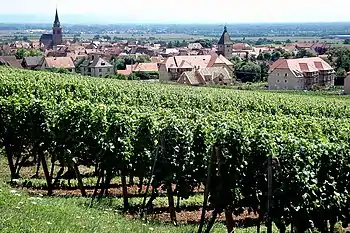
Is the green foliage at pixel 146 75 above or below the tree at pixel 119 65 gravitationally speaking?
below

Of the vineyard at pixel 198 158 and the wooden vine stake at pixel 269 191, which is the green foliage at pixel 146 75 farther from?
the wooden vine stake at pixel 269 191

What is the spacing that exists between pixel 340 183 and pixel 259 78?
102037mm

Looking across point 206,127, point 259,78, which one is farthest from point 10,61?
point 206,127

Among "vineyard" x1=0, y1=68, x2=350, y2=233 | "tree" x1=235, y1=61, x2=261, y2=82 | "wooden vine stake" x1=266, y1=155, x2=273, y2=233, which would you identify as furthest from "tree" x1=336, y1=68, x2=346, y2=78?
"wooden vine stake" x1=266, y1=155, x2=273, y2=233

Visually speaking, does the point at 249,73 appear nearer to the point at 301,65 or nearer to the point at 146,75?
the point at 301,65

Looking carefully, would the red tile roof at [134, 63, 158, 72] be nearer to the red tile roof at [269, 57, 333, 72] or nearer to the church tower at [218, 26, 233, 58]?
the red tile roof at [269, 57, 333, 72]

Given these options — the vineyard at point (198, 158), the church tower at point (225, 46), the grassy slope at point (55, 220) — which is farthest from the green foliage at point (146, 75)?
the grassy slope at point (55, 220)

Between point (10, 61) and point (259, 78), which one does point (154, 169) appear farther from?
point (259, 78)

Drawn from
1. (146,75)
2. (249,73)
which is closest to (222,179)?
(249,73)

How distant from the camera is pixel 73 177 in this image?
18.3 meters

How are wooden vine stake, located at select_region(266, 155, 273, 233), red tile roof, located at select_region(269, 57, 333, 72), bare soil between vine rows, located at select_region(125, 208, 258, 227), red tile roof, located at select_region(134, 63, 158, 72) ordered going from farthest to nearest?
red tile roof, located at select_region(134, 63, 158, 72) < red tile roof, located at select_region(269, 57, 333, 72) < bare soil between vine rows, located at select_region(125, 208, 258, 227) < wooden vine stake, located at select_region(266, 155, 273, 233)

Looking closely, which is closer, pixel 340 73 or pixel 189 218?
pixel 189 218


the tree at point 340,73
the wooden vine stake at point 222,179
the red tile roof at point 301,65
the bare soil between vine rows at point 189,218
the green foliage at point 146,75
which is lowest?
the green foliage at point 146,75

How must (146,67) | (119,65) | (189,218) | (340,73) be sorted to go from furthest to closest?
(119,65), (146,67), (340,73), (189,218)
